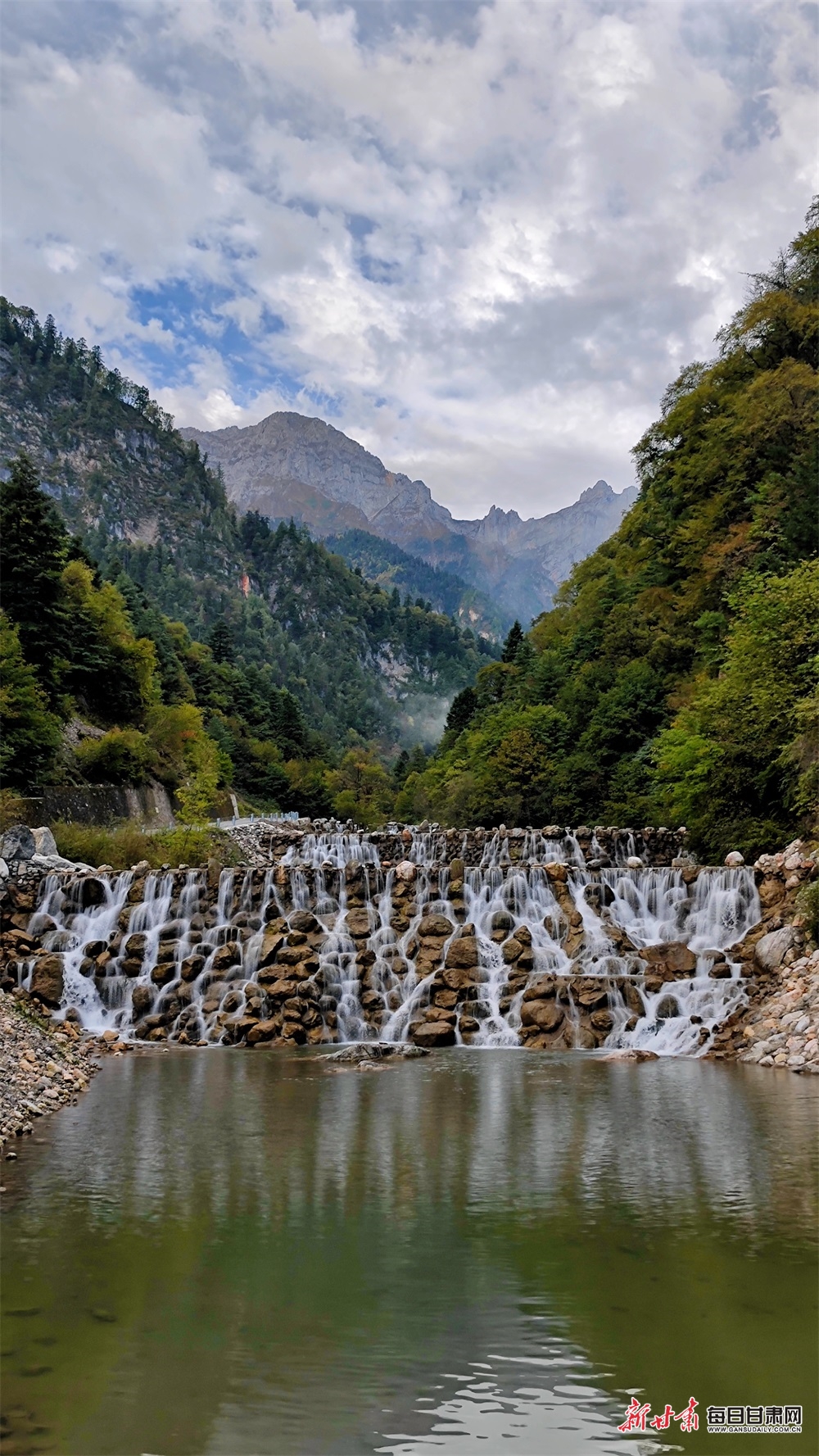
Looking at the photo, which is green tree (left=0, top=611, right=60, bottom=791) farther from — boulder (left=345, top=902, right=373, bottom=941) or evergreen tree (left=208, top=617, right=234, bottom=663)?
evergreen tree (left=208, top=617, right=234, bottom=663)

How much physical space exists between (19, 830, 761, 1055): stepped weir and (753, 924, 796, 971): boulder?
586 mm

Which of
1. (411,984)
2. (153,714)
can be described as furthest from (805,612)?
(153,714)

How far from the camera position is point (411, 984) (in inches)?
899

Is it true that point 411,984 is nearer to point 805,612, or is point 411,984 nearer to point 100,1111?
point 100,1111

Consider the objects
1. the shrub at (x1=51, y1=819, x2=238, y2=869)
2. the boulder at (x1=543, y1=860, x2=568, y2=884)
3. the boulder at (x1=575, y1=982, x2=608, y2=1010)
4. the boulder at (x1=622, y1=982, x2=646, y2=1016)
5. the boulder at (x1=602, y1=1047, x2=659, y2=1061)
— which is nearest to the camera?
the boulder at (x1=602, y1=1047, x2=659, y2=1061)

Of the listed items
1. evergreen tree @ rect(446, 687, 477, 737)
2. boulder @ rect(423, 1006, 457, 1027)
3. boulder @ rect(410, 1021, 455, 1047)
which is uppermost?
evergreen tree @ rect(446, 687, 477, 737)

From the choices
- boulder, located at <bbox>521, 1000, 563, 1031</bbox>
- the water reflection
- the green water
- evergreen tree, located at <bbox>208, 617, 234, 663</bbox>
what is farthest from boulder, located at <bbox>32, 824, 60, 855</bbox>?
evergreen tree, located at <bbox>208, 617, 234, 663</bbox>

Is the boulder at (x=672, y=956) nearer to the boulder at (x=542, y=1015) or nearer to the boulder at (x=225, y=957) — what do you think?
the boulder at (x=542, y=1015)

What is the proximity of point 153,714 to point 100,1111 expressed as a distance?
176 feet

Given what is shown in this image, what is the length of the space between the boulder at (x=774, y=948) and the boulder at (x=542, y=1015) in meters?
4.35

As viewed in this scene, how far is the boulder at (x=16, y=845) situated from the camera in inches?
1064

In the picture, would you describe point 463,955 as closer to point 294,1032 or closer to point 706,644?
point 294,1032

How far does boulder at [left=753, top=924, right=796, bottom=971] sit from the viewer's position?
2056cm

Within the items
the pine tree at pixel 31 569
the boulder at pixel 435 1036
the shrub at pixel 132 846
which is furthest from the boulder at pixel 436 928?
the pine tree at pixel 31 569
